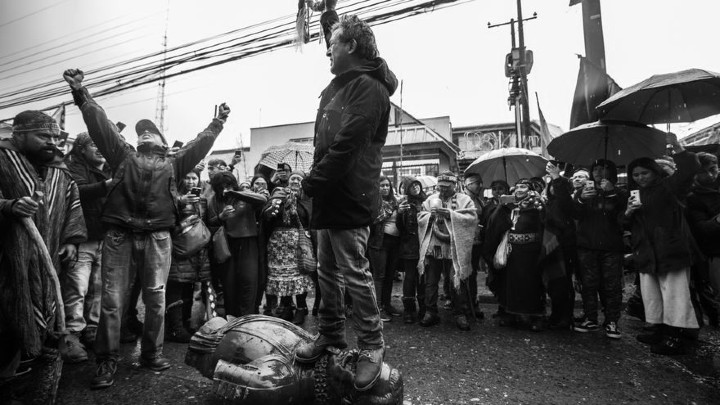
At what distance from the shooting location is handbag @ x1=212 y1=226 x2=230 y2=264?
14.7 feet

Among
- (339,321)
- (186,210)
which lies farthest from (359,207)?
(186,210)

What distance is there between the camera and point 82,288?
3574 mm

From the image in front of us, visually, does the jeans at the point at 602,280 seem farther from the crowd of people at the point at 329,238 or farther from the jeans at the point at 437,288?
the jeans at the point at 437,288

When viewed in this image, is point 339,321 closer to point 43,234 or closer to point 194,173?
point 43,234

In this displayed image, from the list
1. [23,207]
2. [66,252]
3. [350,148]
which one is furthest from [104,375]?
[350,148]

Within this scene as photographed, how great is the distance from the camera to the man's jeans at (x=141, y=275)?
313 cm

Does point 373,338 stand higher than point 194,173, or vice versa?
point 194,173

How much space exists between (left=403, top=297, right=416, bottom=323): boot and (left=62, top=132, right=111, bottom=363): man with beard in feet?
11.3

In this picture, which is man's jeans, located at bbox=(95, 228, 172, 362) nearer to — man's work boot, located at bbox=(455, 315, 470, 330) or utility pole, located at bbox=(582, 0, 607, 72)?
man's work boot, located at bbox=(455, 315, 470, 330)

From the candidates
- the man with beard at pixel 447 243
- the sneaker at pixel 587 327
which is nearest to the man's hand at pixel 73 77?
the man with beard at pixel 447 243

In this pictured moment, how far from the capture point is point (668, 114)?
4.77 m

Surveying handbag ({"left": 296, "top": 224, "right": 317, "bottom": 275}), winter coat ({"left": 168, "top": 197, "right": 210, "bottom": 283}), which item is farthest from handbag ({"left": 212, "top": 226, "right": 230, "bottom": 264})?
handbag ({"left": 296, "top": 224, "right": 317, "bottom": 275})

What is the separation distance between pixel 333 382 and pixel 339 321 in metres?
0.37

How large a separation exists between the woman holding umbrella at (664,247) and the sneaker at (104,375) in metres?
4.95
